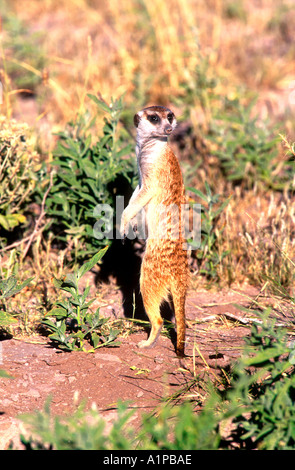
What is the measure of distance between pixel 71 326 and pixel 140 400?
71 centimetres

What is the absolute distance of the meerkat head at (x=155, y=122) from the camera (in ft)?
10.6

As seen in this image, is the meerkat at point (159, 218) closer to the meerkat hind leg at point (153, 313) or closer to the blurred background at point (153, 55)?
the meerkat hind leg at point (153, 313)

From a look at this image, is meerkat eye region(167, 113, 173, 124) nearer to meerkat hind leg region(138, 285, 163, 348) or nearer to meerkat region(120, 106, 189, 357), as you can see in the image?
meerkat region(120, 106, 189, 357)

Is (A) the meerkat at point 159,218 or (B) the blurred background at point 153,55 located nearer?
(A) the meerkat at point 159,218

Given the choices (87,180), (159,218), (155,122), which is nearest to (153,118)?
(155,122)

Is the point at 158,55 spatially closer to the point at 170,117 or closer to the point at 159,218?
the point at 170,117

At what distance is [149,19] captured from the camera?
6.81 meters

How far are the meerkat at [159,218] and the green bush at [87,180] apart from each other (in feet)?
1.77

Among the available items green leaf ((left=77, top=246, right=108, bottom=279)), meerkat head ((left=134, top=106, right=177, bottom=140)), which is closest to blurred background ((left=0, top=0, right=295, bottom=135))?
meerkat head ((left=134, top=106, right=177, bottom=140))

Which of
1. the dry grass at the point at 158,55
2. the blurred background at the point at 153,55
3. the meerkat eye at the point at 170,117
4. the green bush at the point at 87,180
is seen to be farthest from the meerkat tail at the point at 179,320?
the blurred background at the point at 153,55

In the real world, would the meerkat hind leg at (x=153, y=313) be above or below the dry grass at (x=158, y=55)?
below

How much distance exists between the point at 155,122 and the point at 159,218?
22.6 inches

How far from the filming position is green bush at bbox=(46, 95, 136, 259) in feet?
12.5
